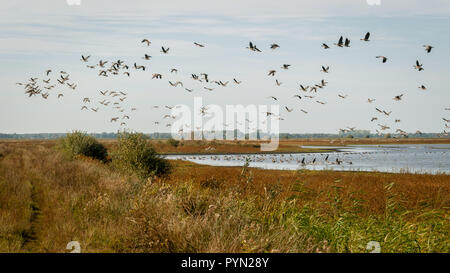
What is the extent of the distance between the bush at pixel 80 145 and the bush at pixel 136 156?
15.1 meters

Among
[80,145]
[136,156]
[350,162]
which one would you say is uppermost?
[136,156]

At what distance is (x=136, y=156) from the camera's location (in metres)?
25.7

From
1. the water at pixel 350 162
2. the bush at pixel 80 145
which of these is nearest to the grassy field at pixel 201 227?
the water at pixel 350 162

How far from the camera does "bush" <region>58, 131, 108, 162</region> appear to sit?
40.5 m

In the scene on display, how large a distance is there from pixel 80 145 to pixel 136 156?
17941mm

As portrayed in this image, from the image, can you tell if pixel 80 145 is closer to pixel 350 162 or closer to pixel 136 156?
pixel 136 156

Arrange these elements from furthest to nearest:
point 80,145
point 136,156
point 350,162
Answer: point 350,162 → point 80,145 → point 136,156

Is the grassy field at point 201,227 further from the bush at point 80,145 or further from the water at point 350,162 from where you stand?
the bush at point 80,145

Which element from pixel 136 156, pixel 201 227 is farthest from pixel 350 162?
pixel 201 227

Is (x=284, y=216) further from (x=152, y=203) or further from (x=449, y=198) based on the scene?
(x=449, y=198)

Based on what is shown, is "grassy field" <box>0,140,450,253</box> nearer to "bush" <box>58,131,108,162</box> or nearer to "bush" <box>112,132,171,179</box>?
"bush" <box>112,132,171,179</box>

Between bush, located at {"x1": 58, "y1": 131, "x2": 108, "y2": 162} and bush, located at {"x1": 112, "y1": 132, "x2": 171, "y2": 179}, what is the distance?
15.1 metres

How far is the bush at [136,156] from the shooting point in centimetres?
2556
